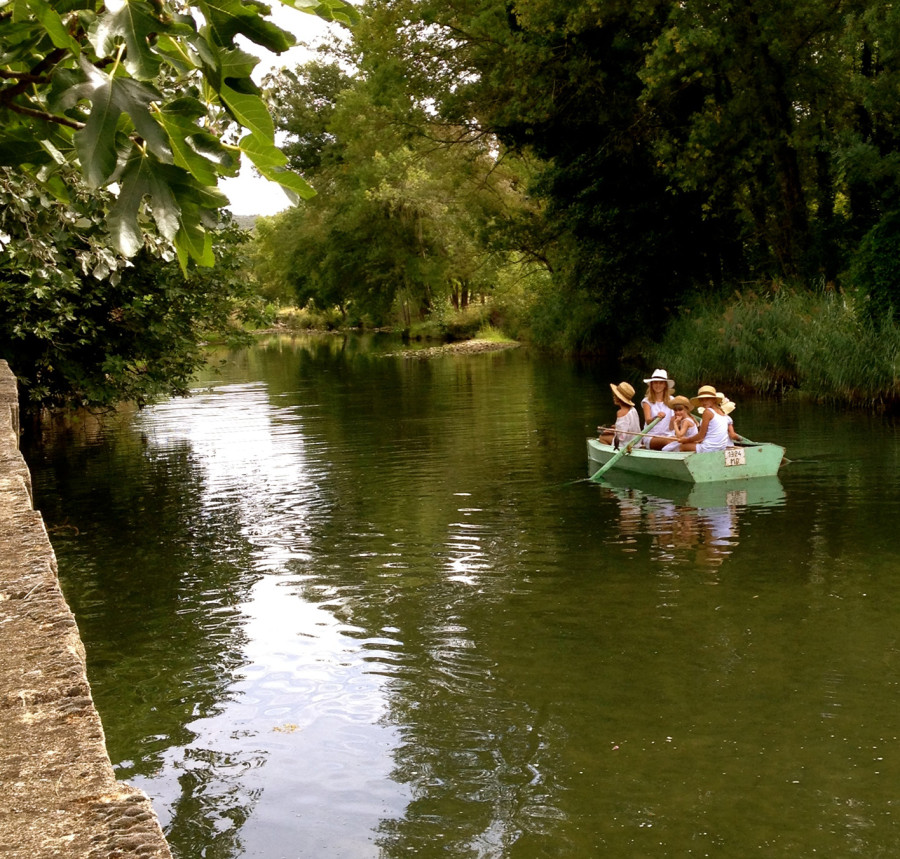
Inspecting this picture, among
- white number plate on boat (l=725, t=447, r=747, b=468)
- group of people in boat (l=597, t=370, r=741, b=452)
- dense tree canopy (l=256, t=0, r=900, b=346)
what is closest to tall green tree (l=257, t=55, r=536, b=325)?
dense tree canopy (l=256, t=0, r=900, b=346)

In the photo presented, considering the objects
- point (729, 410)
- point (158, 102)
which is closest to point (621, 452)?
point (729, 410)

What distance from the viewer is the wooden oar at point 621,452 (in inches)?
566

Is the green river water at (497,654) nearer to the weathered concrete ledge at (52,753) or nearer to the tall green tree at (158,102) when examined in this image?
the weathered concrete ledge at (52,753)

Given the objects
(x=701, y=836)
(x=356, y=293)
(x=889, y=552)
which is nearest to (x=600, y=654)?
(x=701, y=836)

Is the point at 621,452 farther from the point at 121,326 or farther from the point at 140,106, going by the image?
the point at 140,106

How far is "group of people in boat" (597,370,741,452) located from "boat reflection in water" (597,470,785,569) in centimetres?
50

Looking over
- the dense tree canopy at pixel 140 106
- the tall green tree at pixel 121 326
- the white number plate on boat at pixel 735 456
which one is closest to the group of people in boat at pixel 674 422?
the white number plate on boat at pixel 735 456

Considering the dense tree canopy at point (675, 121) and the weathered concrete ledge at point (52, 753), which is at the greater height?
the dense tree canopy at point (675, 121)

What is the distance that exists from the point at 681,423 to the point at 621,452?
92cm

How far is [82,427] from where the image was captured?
2330cm

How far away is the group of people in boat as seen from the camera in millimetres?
13945

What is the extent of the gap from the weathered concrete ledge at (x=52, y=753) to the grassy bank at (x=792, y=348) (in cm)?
1691

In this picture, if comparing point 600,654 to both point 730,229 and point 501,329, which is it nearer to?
point 730,229

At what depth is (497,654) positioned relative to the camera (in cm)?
777
